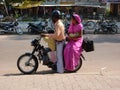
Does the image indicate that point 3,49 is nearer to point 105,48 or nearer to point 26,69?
point 105,48

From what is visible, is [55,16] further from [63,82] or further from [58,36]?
[63,82]

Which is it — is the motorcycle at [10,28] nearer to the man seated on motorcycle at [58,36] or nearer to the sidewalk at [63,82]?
the man seated on motorcycle at [58,36]

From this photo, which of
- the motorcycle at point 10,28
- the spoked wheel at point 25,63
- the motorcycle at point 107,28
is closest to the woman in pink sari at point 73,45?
the spoked wheel at point 25,63

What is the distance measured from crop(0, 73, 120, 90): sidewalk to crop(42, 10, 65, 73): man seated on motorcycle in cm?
154

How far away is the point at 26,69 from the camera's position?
11750 mm

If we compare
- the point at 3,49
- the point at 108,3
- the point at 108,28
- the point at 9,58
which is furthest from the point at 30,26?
the point at 108,3

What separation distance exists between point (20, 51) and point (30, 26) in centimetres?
1310

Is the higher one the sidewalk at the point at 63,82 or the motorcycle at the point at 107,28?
the sidewalk at the point at 63,82

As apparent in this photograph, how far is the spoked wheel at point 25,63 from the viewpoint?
1170 cm

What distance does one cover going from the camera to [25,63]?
11695 mm

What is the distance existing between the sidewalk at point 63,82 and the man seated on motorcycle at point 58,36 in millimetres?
1542

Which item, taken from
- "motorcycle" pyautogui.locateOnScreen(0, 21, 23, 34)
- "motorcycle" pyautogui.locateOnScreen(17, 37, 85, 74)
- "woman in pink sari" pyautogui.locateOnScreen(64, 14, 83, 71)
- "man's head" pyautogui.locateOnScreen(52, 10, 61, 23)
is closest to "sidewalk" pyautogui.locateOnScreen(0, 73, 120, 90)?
"woman in pink sari" pyautogui.locateOnScreen(64, 14, 83, 71)

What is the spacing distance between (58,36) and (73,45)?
0.47m

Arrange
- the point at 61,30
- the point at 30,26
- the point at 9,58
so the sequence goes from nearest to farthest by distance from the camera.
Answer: the point at 61,30 < the point at 9,58 < the point at 30,26
